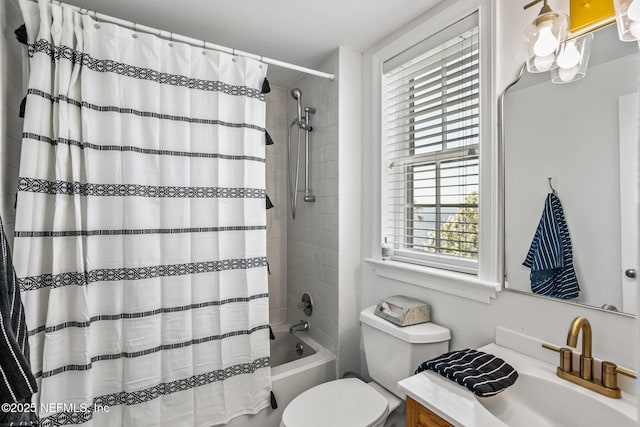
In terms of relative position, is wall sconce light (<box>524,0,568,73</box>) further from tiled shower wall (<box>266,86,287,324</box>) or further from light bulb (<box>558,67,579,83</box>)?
tiled shower wall (<box>266,86,287,324</box>)

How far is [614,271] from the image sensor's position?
0.96 meters

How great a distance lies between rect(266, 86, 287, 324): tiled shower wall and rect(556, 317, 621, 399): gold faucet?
195 cm

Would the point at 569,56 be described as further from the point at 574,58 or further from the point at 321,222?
the point at 321,222

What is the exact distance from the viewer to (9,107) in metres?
1.22

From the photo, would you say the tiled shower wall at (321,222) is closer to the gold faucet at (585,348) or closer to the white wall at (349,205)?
the white wall at (349,205)

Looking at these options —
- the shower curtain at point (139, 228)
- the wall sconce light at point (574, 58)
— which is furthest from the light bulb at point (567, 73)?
the shower curtain at point (139, 228)

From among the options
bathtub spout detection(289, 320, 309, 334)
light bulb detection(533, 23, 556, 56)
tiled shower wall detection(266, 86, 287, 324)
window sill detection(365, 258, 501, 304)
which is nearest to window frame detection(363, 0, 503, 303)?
window sill detection(365, 258, 501, 304)

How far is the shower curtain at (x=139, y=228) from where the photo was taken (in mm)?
1191

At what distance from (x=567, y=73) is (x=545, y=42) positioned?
0.43ft

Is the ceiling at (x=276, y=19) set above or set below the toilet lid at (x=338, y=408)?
above

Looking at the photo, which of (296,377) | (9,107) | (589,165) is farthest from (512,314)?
(9,107)

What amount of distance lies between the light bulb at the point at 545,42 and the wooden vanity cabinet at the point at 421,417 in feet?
4.07

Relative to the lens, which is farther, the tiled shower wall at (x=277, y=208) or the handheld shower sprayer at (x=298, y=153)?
the tiled shower wall at (x=277, y=208)

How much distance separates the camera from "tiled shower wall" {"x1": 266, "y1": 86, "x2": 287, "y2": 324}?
8.38 ft
